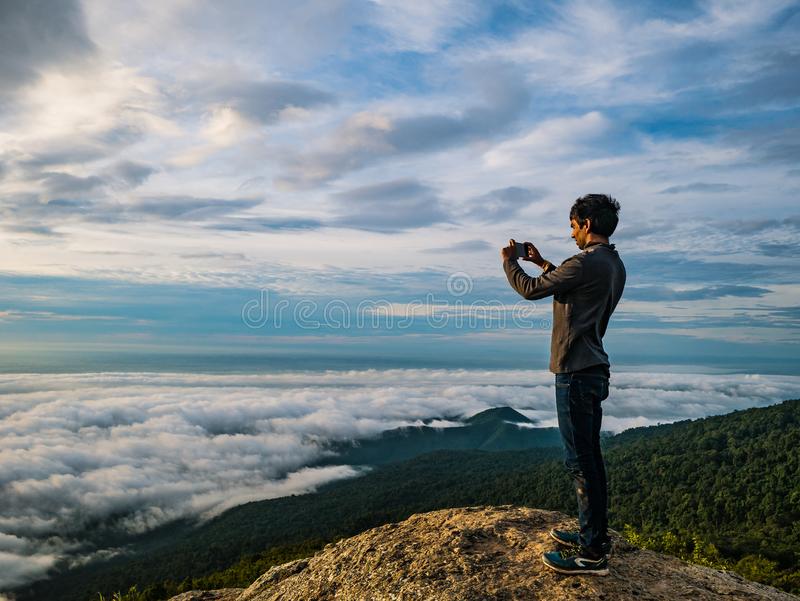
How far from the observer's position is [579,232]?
6.16 metres

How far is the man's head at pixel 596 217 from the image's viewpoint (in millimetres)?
6004

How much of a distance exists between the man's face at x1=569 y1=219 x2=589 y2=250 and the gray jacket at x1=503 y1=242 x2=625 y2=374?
184mm

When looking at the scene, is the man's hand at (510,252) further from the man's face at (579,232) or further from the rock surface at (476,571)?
the rock surface at (476,571)

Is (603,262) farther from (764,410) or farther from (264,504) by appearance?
(264,504)

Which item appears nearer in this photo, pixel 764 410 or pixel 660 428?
pixel 764 410

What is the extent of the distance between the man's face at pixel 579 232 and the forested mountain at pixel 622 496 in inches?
1574

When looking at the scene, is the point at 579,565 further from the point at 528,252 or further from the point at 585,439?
the point at 528,252

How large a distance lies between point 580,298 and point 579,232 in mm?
827

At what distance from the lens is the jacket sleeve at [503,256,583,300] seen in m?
5.70

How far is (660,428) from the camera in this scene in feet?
359

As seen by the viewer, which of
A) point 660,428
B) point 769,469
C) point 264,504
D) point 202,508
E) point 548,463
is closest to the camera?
point 769,469

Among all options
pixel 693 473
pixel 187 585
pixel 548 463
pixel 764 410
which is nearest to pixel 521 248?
pixel 187 585

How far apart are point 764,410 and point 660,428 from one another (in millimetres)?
18318

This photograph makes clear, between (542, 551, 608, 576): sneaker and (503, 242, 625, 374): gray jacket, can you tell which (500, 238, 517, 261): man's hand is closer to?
(503, 242, 625, 374): gray jacket
